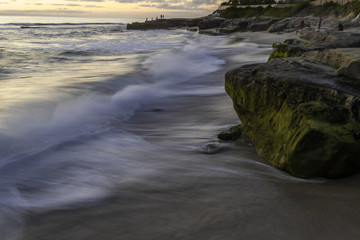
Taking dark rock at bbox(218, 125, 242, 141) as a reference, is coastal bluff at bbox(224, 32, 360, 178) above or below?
above

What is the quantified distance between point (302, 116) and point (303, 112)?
0.05 m

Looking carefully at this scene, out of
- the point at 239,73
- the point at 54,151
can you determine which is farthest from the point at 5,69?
the point at 239,73

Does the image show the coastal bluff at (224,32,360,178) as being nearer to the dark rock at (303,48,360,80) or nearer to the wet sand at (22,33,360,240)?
the dark rock at (303,48,360,80)

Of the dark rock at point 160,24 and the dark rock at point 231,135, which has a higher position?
the dark rock at point 160,24

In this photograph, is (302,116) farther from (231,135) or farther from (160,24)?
(160,24)

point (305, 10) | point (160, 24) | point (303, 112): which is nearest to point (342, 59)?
point (303, 112)

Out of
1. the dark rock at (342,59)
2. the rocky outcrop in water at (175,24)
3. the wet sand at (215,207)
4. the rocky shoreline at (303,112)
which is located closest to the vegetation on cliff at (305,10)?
the rocky outcrop in water at (175,24)

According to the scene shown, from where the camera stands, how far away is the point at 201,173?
3.11 metres

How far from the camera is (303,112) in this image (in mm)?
2838

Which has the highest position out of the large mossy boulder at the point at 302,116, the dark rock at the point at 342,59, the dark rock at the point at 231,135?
the dark rock at the point at 342,59

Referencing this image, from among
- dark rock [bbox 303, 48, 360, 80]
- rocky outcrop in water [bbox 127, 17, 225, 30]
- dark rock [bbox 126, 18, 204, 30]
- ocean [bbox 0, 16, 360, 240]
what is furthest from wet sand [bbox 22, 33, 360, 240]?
dark rock [bbox 126, 18, 204, 30]

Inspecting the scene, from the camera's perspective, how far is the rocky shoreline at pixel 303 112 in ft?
8.49

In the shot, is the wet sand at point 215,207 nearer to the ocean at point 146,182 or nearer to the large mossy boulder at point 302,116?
the ocean at point 146,182

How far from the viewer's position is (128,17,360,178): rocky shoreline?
2.59m
